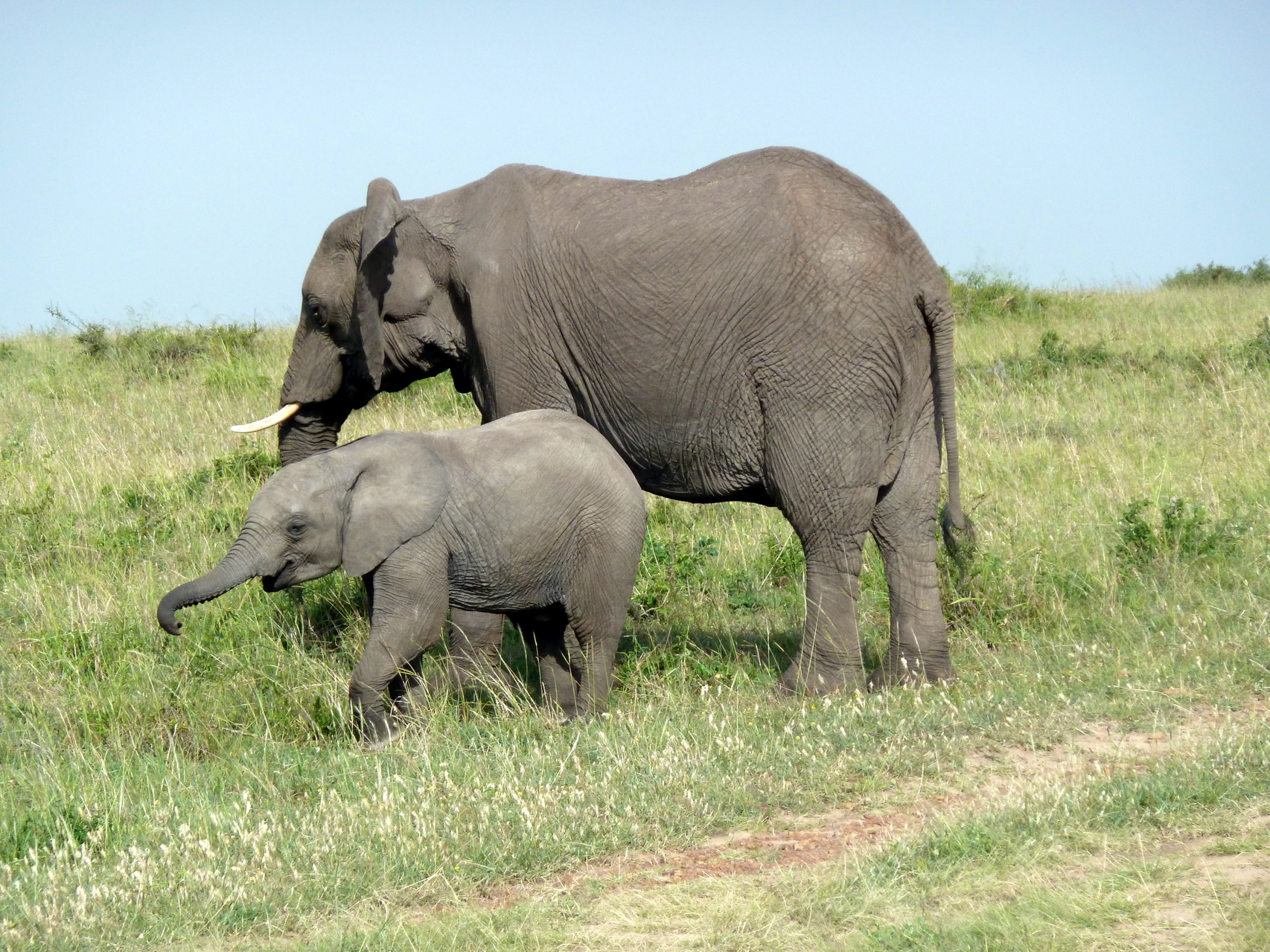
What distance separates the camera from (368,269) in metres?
7.20

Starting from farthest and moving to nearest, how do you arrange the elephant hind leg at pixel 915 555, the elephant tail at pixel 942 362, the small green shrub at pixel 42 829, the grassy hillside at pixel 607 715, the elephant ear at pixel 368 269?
the elephant ear at pixel 368 269 < the elephant hind leg at pixel 915 555 < the elephant tail at pixel 942 362 < the small green shrub at pixel 42 829 < the grassy hillside at pixel 607 715

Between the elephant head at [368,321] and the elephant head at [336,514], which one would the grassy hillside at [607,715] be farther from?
the elephant head at [368,321]

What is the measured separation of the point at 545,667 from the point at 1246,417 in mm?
6803

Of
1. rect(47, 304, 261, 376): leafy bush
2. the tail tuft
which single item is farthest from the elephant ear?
rect(47, 304, 261, 376): leafy bush

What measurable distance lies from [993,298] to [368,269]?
423 inches

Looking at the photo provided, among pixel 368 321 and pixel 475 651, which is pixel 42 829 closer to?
pixel 475 651

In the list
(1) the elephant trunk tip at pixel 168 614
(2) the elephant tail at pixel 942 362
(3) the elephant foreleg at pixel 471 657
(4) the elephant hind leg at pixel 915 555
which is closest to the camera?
(1) the elephant trunk tip at pixel 168 614

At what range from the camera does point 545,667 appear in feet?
22.1

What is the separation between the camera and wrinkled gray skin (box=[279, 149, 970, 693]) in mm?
6398

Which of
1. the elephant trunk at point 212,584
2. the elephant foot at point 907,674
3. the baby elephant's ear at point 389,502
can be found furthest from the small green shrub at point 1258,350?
the elephant trunk at point 212,584

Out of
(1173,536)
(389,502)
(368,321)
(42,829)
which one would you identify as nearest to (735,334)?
(389,502)

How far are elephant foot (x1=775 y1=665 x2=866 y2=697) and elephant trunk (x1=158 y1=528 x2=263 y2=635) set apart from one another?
8.24 feet

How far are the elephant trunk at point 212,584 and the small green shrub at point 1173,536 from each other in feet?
16.9

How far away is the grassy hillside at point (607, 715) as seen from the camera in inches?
162
